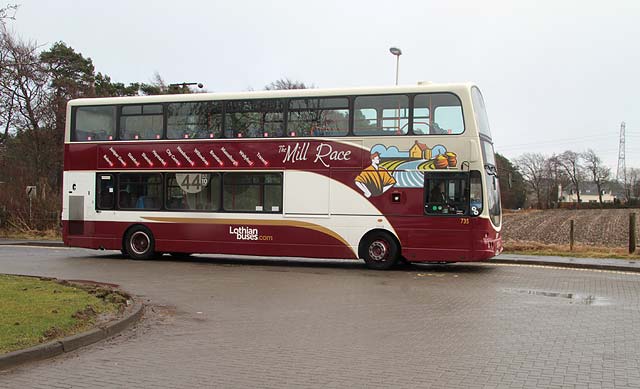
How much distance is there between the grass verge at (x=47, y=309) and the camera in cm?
691

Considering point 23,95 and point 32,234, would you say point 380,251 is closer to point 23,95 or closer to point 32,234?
point 32,234

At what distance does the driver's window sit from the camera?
1438cm

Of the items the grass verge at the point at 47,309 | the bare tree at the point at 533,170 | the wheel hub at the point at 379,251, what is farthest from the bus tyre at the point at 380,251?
the bare tree at the point at 533,170

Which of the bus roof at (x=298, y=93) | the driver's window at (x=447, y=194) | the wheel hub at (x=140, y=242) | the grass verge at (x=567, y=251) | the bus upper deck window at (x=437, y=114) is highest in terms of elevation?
the bus roof at (x=298, y=93)

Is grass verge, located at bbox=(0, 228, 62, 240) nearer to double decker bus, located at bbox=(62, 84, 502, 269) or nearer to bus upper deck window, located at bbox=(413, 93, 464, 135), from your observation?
double decker bus, located at bbox=(62, 84, 502, 269)

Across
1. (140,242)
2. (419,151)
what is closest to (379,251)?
(419,151)

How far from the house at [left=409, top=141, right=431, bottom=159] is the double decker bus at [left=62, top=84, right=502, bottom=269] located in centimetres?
3

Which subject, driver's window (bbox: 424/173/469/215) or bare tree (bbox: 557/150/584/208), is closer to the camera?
driver's window (bbox: 424/173/469/215)

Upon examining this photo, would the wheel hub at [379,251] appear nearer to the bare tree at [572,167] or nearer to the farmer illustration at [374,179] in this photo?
the farmer illustration at [374,179]

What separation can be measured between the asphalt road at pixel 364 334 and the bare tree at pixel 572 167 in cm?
10026

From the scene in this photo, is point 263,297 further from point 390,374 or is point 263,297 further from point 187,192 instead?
point 187,192

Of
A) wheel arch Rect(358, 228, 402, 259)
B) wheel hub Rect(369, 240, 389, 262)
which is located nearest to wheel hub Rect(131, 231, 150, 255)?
wheel arch Rect(358, 228, 402, 259)

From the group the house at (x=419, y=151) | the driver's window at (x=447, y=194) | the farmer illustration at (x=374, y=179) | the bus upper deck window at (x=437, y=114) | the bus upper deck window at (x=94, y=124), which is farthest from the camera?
the bus upper deck window at (x=94, y=124)

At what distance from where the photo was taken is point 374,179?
15031 mm
